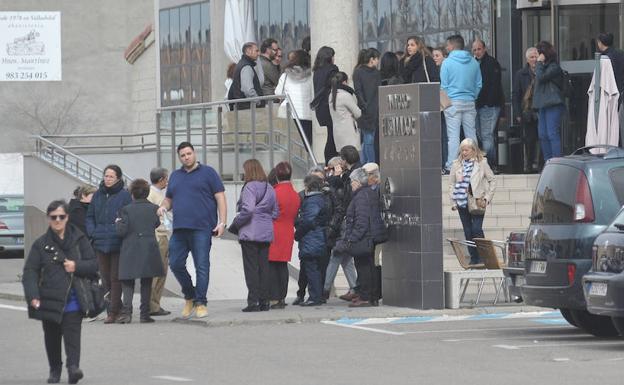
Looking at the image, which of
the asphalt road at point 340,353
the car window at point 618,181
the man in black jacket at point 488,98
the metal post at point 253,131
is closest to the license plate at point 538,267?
the asphalt road at point 340,353

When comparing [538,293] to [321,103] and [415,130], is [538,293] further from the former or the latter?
[321,103]

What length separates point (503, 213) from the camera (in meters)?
22.9

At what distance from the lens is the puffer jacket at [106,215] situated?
1883cm

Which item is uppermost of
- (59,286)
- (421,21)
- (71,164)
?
(421,21)

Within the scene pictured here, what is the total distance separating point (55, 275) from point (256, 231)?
5758 millimetres

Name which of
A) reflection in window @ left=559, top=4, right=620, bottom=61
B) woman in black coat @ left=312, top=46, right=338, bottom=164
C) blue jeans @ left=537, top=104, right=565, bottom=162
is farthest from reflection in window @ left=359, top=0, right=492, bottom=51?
Answer: woman in black coat @ left=312, top=46, right=338, bottom=164

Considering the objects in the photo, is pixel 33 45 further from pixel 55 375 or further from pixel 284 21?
pixel 55 375

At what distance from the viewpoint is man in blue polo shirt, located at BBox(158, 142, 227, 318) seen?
59.6 feet

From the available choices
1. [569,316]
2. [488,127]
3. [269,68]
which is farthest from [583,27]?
[569,316]

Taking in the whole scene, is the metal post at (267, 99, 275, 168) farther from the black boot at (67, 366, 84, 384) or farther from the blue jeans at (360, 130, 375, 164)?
the black boot at (67, 366, 84, 384)

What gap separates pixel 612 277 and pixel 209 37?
2459cm

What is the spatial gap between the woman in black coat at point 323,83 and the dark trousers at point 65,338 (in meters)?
10.4

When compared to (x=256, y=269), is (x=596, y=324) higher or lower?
lower

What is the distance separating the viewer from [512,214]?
2286 centimetres
